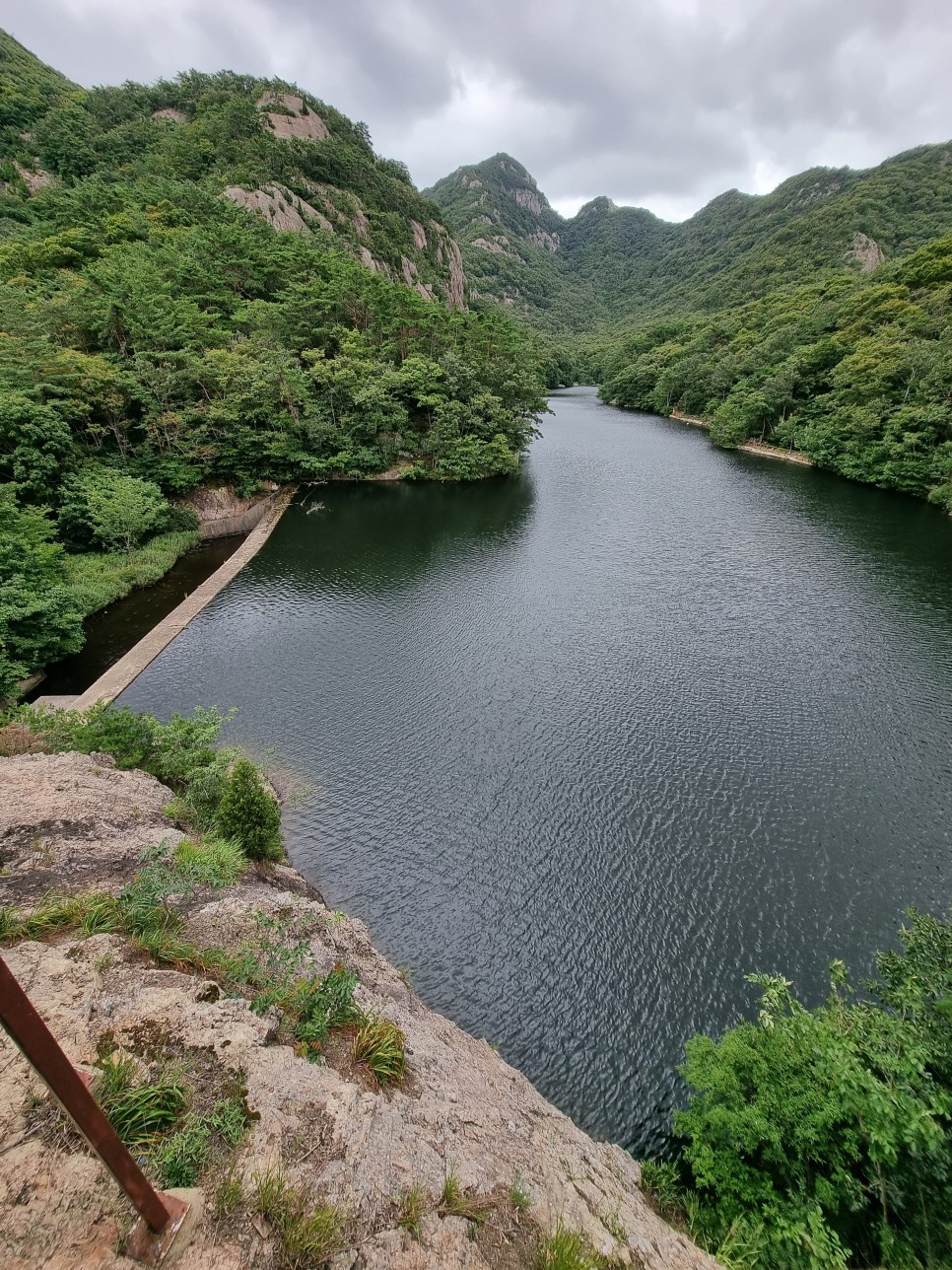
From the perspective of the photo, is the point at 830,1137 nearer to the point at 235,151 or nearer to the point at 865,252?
the point at 235,151

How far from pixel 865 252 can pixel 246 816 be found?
135 m

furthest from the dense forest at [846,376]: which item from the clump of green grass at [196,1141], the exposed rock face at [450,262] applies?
the clump of green grass at [196,1141]

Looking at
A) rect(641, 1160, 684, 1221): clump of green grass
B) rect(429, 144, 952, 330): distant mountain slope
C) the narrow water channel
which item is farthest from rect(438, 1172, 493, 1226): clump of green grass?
rect(429, 144, 952, 330): distant mountain slope

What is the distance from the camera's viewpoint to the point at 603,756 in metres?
14.5

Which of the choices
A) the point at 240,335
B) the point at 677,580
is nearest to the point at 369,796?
the point at 677,580

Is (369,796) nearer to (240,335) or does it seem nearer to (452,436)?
(452,436)

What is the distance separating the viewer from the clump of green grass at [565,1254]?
402 cm

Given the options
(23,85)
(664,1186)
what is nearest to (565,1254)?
(664,1186)

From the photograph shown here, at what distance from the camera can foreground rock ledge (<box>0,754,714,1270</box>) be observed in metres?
3.25

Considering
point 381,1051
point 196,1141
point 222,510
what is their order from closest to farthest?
point 196,1141, point 381,1051, point 222,510

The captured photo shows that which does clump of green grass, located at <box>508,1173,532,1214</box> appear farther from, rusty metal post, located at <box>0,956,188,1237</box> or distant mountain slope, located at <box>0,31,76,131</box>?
distant mountain slope, located at <box>0,31,76,131</box>

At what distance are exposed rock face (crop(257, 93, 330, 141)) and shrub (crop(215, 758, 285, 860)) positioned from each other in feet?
309

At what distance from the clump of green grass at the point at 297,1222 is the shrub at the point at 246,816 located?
24.3 feet

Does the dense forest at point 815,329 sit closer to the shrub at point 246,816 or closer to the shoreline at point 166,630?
the shrub at point 246,816
